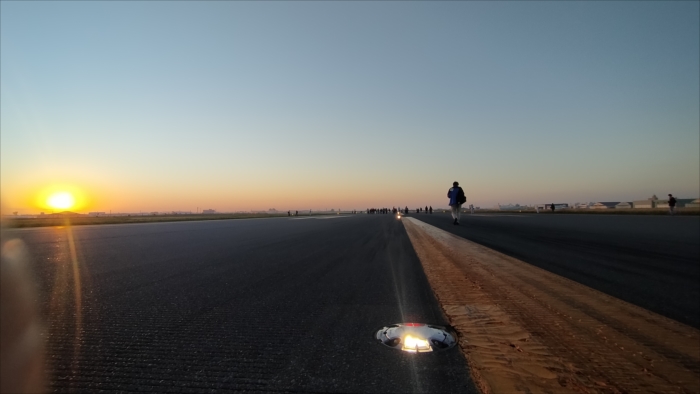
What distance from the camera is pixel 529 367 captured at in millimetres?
2281

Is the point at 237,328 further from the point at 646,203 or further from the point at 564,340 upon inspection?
the point at 646,203

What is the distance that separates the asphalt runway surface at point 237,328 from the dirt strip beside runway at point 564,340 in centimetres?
24

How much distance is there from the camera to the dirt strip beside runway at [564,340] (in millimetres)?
2113

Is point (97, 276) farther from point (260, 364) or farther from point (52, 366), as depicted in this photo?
point (260, 364)

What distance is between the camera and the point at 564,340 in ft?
8.97

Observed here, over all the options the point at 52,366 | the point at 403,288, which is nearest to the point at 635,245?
the point at 403,288

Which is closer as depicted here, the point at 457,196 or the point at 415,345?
the point at 415,345

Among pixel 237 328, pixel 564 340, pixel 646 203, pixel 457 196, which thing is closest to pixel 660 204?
pixel 646 203

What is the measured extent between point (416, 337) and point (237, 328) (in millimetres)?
1448

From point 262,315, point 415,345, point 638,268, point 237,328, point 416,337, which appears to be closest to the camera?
point 415,345

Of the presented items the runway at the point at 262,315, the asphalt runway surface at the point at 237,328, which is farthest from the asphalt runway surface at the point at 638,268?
the asphalt runway surface at the point at 237,328

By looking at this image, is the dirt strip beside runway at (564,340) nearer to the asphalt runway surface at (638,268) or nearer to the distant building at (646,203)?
the asphalt runway surface at (638,268)

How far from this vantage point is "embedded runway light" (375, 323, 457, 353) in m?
2.65

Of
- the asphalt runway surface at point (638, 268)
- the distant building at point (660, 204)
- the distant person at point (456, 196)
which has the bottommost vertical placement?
the asphalt runway surface at point (638, 268)
